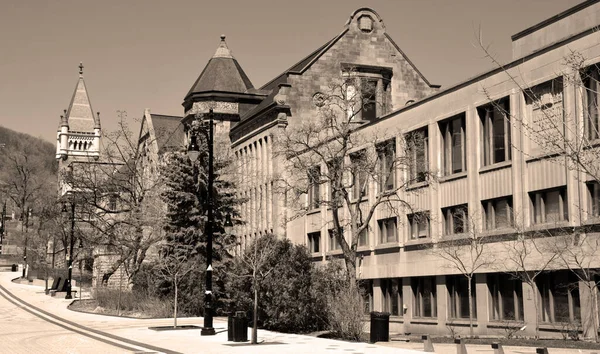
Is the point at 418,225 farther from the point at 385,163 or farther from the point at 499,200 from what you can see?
the point at 499,200

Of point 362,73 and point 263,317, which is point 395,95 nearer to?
point 362,73

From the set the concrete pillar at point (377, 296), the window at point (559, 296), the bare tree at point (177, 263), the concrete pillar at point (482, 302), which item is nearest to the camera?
the window at point (559, 296)

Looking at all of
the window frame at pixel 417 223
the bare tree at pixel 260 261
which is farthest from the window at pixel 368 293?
the bare tree at pixel 260 261

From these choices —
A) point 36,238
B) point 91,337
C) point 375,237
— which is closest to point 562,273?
point 375,237

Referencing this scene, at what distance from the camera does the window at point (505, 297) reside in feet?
103

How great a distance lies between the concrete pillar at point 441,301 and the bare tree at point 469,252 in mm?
1307

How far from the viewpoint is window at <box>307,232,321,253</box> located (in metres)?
49.3

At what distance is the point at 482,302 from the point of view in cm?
3334

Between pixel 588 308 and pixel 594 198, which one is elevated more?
pixel 594 198

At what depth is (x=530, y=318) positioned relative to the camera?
3030 cm

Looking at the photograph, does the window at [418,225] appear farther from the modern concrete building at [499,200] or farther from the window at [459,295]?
the window at [459,295]

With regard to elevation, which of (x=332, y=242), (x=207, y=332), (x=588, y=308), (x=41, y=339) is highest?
(x=332, y=242)

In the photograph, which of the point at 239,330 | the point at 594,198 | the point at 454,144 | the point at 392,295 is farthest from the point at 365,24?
the point at 239,330

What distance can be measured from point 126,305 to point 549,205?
2552 cm
